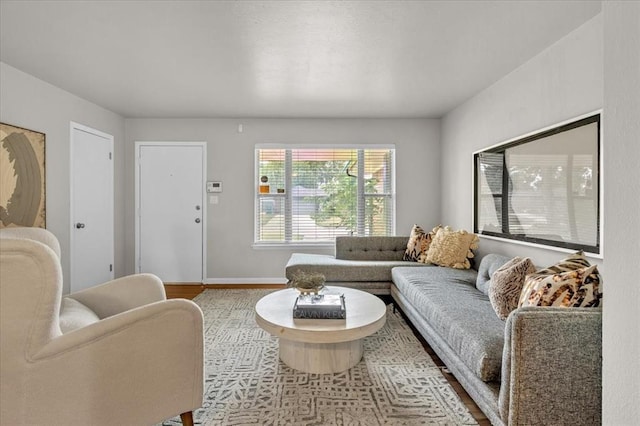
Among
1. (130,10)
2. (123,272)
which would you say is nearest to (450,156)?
(130,10)

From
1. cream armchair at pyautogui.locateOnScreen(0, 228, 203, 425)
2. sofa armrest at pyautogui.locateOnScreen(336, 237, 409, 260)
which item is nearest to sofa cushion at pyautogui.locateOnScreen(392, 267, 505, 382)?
sofa armrest at pyautogui.locateOnScreen(336, 237, 409, 260)

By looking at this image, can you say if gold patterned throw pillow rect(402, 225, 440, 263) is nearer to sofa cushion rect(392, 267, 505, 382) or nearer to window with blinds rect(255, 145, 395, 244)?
sofa cushion rect(392, 267, 505, 382)

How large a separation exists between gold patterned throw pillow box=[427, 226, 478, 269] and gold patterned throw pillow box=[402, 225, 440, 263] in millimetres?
230

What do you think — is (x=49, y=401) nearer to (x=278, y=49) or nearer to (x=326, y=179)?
(x=278, y=49)

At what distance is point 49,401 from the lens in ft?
4.14

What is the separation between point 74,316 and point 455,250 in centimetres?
324

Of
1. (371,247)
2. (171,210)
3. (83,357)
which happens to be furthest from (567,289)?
(171,210)

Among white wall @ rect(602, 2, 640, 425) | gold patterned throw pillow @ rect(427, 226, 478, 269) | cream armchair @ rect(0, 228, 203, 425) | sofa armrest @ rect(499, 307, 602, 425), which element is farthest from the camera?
gold patterned throw pillow @ rect(427, 226, 478, 269)

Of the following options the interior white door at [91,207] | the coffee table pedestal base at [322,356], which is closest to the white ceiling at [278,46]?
the interior white door at [91,207]

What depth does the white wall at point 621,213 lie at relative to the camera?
1.04 metres

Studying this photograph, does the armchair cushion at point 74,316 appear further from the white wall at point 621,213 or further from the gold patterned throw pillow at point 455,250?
the gold patterned throw pillow at point 455,250

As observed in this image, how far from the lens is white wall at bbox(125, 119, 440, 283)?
4699mm

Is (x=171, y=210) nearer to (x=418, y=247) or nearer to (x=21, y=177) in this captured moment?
(x=21, y=177)

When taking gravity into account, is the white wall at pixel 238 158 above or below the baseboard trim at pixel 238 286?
above
